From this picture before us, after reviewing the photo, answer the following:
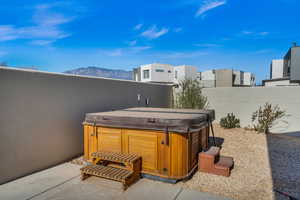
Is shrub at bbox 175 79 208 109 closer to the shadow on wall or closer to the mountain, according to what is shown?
the shadow on wall

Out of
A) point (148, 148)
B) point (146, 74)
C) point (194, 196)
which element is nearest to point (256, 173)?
point (194, 196)

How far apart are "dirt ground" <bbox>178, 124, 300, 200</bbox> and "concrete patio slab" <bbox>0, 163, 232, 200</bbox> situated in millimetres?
332

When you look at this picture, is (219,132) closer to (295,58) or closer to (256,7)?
(256,7)

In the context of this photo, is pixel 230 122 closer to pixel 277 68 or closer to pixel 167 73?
pixel 277 68

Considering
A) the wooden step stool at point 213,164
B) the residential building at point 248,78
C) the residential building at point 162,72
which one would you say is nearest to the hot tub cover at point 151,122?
the wooden step stool at point 213,164

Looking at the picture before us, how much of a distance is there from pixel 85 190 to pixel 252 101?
22.3ft

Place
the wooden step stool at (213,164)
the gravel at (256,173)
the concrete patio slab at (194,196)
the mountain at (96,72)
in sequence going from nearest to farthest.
A: the concrete patio slab at (194,196)
the gravel at (256,173)
the wooden step stool at (213,164)
the mountain at (96,72)

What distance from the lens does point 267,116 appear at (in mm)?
6434

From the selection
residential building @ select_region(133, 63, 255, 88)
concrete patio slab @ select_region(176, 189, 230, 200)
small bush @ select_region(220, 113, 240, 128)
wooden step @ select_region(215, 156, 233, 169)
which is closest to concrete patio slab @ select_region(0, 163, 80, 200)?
concrete patio slab @ select_region(176, 189, 230, 200)

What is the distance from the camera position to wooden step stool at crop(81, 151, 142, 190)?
8.49 feet

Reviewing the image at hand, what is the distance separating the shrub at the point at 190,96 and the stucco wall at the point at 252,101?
457 mm

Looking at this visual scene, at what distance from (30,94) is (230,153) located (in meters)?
4.40

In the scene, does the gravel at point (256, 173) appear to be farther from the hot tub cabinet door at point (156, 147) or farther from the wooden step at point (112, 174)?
the wooden step at point (112, 174)

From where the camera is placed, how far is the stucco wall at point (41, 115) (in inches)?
108
